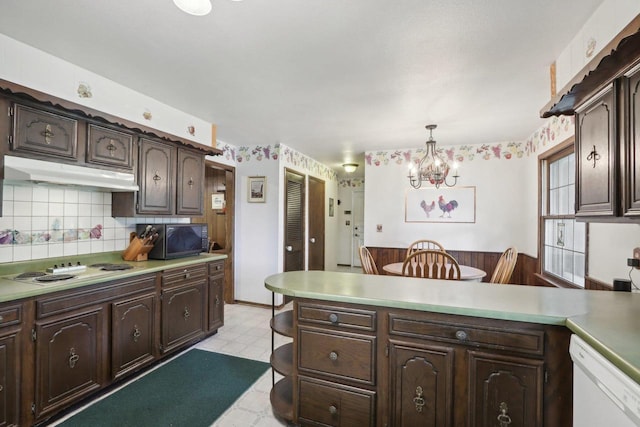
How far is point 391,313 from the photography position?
1498mm

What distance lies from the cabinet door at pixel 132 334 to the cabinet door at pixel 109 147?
1.09m

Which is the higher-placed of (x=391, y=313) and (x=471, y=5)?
(x=471, y=5)

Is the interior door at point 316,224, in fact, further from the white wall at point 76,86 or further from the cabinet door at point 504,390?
the cabinet door at point 504,390

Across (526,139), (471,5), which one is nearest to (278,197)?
(471,5)

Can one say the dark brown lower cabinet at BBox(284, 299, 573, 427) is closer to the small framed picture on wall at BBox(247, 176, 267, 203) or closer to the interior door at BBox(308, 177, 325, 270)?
the small framed picture on wall at BBox(247, 176, 267, 203)

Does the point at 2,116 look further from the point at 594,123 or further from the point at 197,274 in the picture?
the point at 594,123

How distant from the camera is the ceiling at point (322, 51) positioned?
1.55m

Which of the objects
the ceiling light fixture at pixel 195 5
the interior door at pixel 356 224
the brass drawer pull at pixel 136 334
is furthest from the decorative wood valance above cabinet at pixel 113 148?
the interior door at pixel 356 224

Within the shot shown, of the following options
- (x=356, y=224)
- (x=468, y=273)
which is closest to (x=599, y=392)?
(x=468, y=273)

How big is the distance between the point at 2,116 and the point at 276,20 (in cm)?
170

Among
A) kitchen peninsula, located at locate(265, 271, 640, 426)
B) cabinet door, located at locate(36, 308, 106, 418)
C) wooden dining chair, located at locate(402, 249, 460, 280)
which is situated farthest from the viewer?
wooden dining chair, located at locate(402, 249, 460, 280)

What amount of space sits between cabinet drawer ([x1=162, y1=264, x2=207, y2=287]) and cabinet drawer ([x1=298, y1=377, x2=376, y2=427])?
1.57m

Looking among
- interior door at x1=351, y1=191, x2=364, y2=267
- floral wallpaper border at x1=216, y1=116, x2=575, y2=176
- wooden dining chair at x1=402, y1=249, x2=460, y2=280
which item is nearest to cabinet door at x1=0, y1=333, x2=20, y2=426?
wooden dining chair at x1=402, y1=249, x2=460, y2=280

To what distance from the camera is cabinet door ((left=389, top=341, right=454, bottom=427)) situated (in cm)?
142
